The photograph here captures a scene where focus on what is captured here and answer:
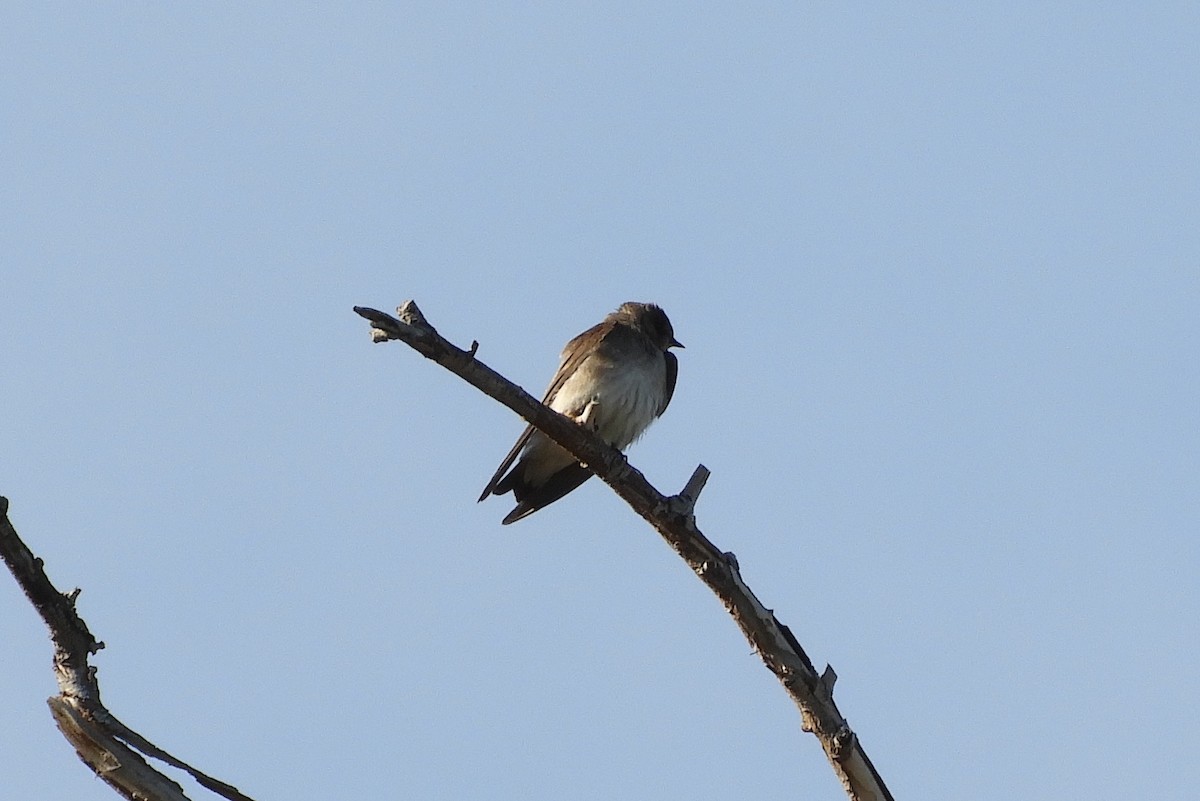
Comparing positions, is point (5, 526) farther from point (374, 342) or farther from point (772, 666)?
point (772, 666)

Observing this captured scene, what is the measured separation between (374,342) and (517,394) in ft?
2.75

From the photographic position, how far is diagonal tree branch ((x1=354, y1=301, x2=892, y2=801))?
24.9 feet

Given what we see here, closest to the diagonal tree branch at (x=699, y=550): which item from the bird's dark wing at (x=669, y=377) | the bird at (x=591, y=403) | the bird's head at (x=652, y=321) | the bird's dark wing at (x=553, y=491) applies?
the bird at (x=591, y=403)

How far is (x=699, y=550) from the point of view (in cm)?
813

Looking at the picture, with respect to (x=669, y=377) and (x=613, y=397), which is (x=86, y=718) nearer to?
(x=613, y=397)

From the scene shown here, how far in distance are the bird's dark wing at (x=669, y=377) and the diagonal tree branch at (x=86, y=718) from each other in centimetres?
629

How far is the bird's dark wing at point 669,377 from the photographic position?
1216 centimetres

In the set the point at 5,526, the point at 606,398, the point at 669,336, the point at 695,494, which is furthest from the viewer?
the point at 669,336

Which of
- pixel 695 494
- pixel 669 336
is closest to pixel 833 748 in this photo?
pixel 695 494

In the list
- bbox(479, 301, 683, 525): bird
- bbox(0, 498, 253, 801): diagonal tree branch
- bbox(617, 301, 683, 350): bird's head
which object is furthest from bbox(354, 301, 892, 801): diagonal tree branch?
bbox(617, 301, 683, 350): bird's head

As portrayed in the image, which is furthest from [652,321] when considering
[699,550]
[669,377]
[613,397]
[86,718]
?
[86,718]

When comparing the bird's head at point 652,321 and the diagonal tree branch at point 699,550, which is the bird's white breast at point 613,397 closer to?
the bird's head at point 652,321

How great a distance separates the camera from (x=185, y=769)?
20.1 ft

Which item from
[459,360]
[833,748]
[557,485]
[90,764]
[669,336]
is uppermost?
[669,336]
